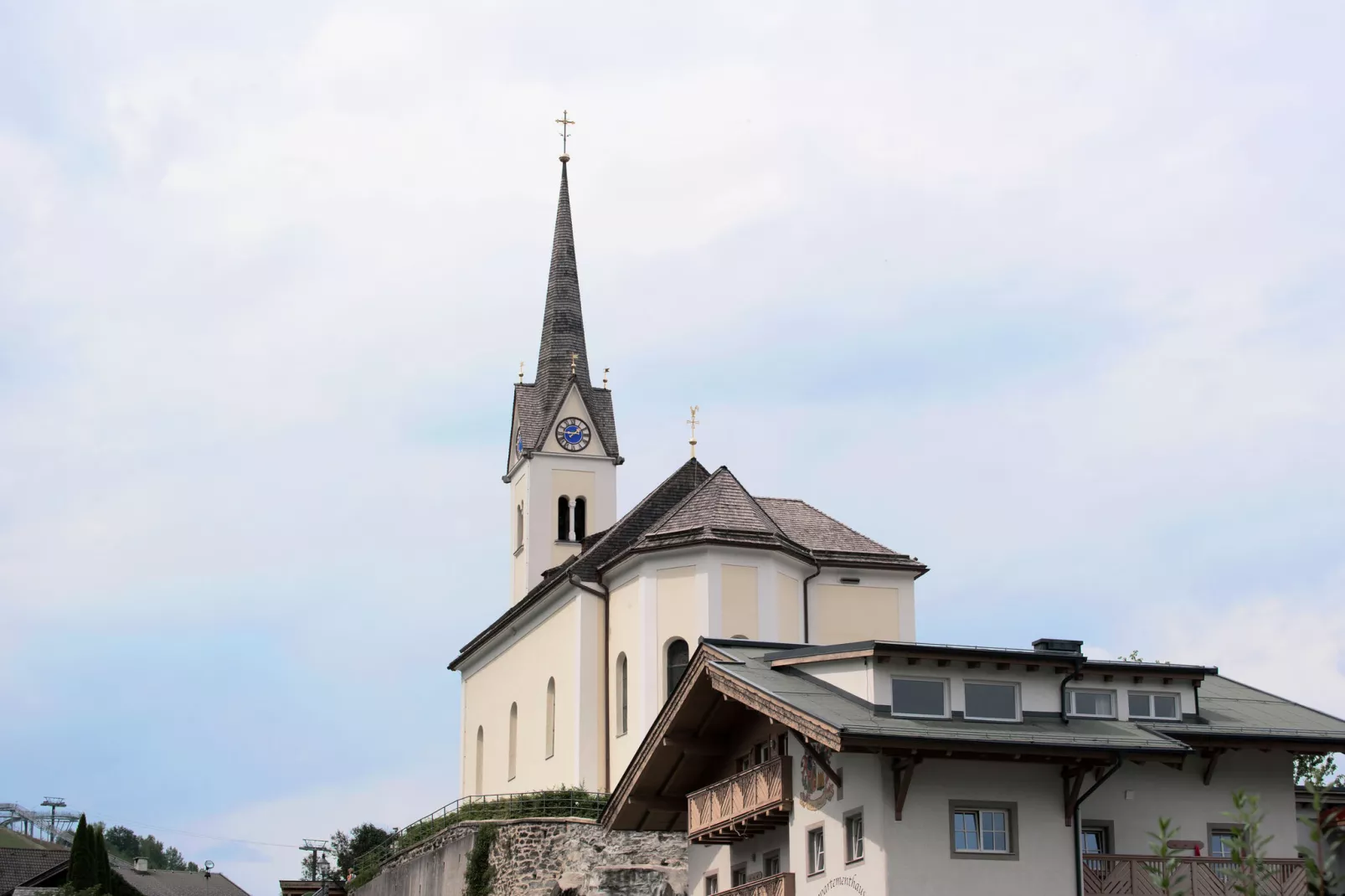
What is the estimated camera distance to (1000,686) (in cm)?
2512

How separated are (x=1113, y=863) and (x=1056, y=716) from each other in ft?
7.08

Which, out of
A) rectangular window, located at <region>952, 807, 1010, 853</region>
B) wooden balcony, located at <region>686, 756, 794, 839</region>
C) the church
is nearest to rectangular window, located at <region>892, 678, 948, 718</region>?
rectangular window, located at <region>952, 807, 1010, 853</region>

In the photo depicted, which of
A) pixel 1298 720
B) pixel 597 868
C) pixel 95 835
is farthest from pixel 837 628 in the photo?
pixel 95 835

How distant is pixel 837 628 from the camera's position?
47.0 meters

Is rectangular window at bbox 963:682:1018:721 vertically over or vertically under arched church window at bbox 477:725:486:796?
under

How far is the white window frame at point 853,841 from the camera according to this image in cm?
2386

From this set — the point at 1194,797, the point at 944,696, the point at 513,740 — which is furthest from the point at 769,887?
the point at 513,740

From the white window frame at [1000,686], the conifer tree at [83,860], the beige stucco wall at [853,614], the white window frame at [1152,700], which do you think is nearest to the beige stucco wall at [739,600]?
the beige stucco wall at [853,614]

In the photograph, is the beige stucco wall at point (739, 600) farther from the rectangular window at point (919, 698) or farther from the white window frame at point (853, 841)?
the white window frame at point (853, 841)

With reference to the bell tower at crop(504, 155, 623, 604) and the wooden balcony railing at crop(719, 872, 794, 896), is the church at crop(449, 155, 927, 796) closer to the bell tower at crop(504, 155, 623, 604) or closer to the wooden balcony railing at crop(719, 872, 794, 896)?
the bell tower at crop(504, 155, 623, 604)

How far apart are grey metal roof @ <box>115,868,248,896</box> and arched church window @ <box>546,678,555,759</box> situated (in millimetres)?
43060

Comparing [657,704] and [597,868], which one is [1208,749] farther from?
[657,704]

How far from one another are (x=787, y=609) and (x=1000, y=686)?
20.5 meters

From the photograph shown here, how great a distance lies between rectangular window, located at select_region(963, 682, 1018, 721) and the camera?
24.9m
